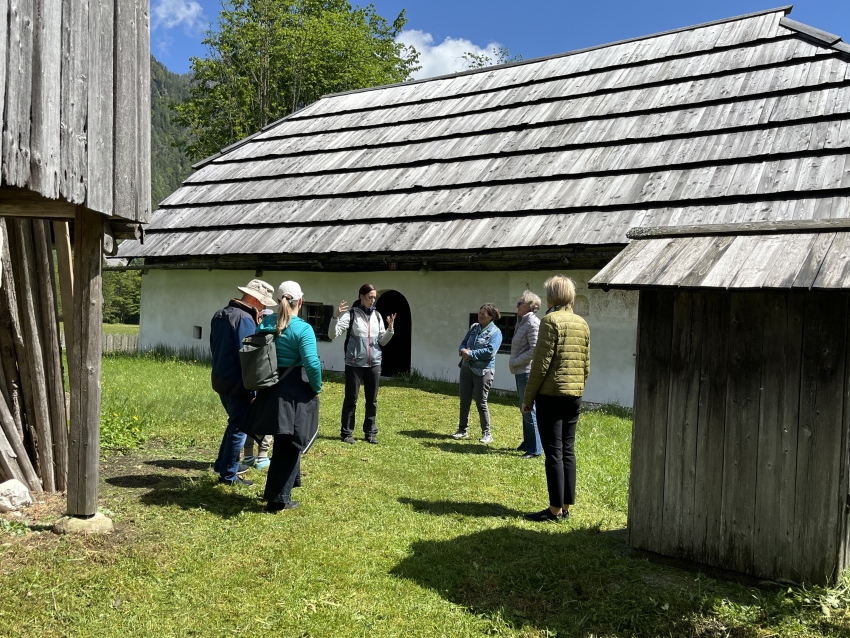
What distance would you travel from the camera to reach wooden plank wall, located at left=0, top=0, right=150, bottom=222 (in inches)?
125

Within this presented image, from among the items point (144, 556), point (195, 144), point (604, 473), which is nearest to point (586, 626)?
point (144, 556)

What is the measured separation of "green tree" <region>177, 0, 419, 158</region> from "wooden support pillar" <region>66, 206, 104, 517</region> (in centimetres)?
2628

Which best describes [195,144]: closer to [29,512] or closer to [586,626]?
[29,512]

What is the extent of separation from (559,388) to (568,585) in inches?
54.6

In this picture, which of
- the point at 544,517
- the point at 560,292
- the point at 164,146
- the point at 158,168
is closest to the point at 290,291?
the point at 560,292

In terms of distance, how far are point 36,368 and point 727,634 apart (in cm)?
469

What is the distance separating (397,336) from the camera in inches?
576

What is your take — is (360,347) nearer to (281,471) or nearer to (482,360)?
(482,360)

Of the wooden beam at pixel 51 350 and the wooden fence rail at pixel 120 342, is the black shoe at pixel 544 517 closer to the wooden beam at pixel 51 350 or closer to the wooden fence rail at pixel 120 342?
the wooden beam at pixel 51 350

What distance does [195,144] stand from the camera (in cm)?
3105

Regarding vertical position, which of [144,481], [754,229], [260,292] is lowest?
[144,481]

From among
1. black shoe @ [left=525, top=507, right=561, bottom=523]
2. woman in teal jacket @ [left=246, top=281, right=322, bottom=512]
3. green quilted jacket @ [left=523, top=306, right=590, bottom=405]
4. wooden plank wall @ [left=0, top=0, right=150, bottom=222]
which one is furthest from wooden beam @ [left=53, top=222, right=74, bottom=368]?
black shoe @ [left=525, top=507, right=561, bottom=523]

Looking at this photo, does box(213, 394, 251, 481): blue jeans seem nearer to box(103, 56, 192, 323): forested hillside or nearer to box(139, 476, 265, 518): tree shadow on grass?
box(139, 476, 265, 518): tree shadow on grass

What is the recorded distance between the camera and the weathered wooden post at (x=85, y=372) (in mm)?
4289
